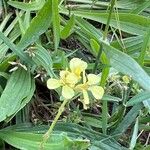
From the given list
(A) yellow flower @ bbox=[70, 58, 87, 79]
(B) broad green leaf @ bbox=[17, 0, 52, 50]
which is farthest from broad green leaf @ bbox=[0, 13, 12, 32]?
(A) yellow flower @ bbox=[70, 58, 87, 79]

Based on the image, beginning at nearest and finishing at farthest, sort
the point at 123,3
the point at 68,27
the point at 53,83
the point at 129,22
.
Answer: the point at 53,83
the point at 68,27
the point at 129,22
the point at 123,3

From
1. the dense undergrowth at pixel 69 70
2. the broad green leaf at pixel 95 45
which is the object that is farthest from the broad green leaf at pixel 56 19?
the broad green leaf at pixel 95 45

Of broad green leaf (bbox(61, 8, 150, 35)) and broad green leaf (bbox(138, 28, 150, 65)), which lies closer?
broad green leaf (bbox(138, 28, 150, 65))

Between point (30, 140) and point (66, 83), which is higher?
point (66, 83)

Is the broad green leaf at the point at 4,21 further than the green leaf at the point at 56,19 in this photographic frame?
Yes

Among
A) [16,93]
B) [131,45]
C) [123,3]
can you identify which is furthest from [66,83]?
[123,3]

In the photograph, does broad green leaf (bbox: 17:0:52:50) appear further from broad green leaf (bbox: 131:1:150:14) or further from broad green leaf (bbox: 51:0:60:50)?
broad green leaf (bbox: 131:1:150:14)

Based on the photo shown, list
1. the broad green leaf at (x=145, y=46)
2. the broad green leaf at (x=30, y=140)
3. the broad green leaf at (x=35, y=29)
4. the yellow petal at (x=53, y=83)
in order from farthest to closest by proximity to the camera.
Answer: the broad green leaf at (x=35, y=29), the broad green leaf at (x=145, y=46), the broad green leaf at (x=30, y=140), the yellow petal at (x=53, y=83)

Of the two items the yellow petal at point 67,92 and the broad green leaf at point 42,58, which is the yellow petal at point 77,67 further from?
the broad green leaf at point 42,58

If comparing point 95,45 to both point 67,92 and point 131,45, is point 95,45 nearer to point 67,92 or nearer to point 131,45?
point 131,45
